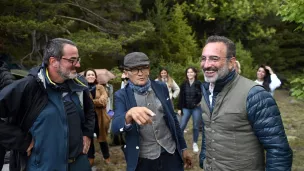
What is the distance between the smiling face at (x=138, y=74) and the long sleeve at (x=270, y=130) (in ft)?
4.03

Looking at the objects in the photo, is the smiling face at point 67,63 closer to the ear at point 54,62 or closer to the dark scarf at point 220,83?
the ear at point 54,62

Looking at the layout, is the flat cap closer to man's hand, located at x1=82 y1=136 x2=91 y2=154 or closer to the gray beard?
the gray beard

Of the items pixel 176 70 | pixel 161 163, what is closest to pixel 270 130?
pixel 161 163

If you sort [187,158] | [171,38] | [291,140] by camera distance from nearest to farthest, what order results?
[187,158] → [291,140] → [171,38]

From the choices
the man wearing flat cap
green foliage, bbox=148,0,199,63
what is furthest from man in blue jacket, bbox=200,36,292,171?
green foliage, bbox=148,0,199,63

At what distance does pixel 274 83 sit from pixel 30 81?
6009mm

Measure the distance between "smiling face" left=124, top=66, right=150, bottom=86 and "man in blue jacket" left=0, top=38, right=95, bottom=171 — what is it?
1.93 ft

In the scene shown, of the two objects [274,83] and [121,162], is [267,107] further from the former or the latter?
[274,83]

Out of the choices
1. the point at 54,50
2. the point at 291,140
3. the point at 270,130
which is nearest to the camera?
the point at 270,130

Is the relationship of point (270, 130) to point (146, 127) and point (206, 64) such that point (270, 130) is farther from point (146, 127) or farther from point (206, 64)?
point (146, 127)

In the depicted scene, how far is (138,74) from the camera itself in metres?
→ 3.31

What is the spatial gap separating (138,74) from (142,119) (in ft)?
2.53

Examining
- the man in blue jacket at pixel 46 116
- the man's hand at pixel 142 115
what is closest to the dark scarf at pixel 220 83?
the man's hand at pixel 142 115

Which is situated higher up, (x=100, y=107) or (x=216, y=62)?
(x=216, y=62)
